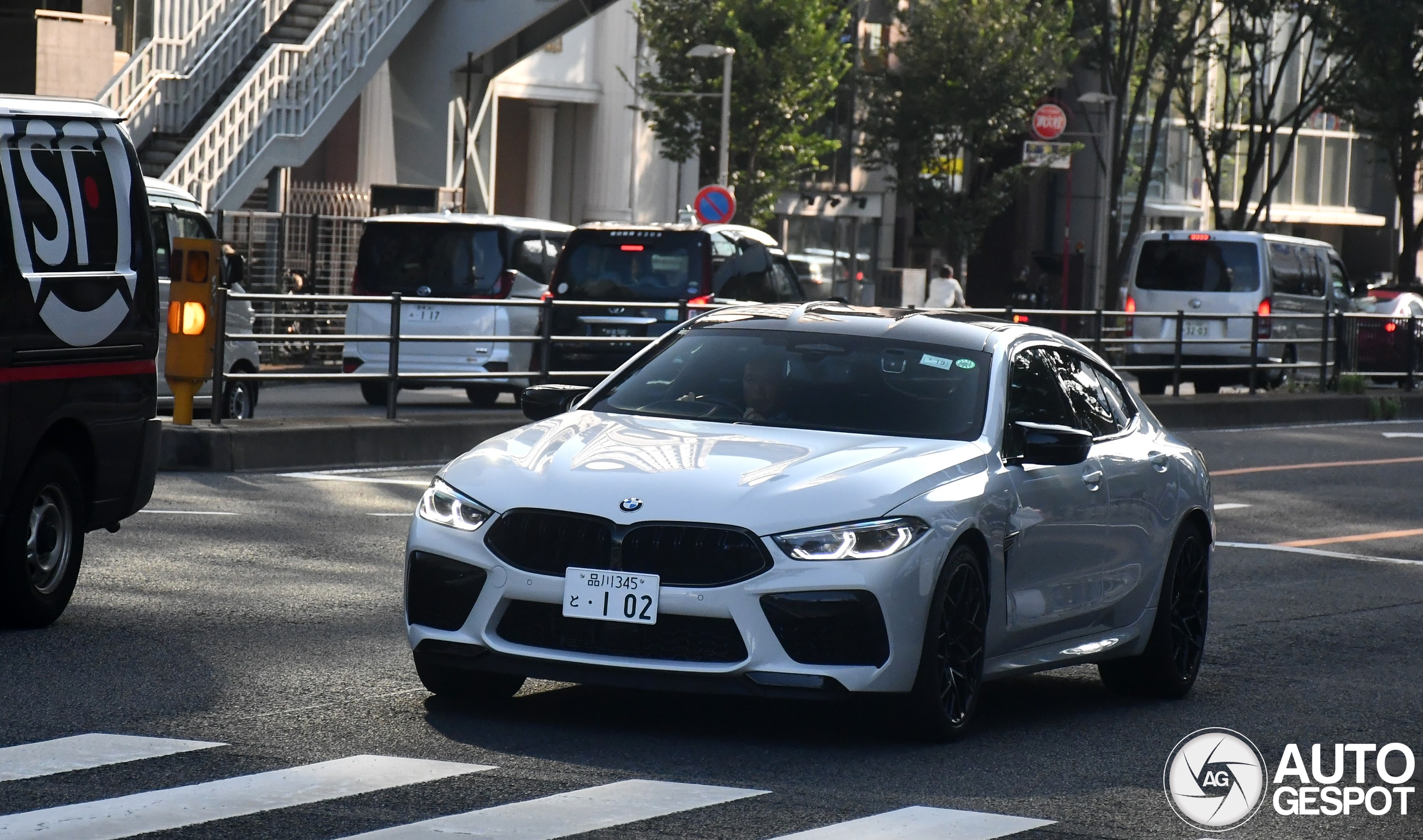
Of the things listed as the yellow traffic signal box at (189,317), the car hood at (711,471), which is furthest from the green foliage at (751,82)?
the car hood at (711,471)

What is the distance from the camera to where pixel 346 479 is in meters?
16.5

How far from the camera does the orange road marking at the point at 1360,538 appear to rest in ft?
49.1

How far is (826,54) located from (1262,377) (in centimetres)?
1924

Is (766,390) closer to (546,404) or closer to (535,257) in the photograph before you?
(546,404)

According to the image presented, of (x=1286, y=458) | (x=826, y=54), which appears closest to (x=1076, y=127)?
(x=826, y=54)

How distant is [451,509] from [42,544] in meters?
2.51

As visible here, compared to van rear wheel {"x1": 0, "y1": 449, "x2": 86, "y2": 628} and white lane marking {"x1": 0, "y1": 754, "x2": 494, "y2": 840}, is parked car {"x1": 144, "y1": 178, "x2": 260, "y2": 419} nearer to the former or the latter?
van rear wheel {"x1": 0, "y1": 449, "x2": 86, "y2": 628}

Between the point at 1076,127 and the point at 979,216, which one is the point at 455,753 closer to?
the point at 979,216

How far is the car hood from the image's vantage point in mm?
7137

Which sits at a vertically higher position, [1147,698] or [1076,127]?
[1076,127]

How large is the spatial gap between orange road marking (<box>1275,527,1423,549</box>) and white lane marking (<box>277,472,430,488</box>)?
577 centimetres

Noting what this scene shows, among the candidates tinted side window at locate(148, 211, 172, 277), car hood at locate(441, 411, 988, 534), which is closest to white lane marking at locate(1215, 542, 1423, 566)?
car hood at locate(441, 411, 988, 534)

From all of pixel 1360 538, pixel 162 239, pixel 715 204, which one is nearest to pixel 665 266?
pixel 162 239

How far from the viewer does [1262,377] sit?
2927 centimetres
